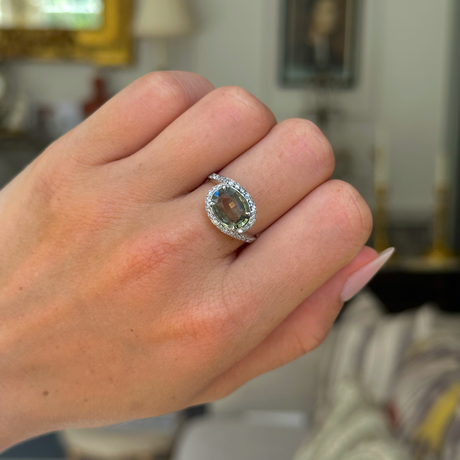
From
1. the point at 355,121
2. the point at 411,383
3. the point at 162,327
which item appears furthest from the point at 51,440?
the point at 162,327

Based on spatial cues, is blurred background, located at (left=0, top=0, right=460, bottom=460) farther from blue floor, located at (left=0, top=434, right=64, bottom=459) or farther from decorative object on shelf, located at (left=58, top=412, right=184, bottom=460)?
decorative object on shelf, located at (left=58, top=412, right=184, bottom=460)

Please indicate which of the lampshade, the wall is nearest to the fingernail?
the lampshade

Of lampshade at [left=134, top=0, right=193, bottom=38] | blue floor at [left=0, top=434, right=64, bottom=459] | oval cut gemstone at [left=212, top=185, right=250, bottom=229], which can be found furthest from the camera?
lampshade at [left=134, top=0, right=193, bottom=38]

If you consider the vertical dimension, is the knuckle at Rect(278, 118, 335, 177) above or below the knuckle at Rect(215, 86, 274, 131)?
below

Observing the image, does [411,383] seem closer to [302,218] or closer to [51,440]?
[302,218]

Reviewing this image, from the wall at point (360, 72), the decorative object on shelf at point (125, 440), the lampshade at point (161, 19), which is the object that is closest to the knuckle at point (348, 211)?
the decorative object on shelf at point (125, 440)

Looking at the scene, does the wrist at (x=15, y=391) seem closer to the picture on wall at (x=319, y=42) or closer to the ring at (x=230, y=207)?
the ring at (x=230, y=207)

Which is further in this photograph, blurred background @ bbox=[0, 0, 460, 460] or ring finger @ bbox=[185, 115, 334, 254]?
blurred background @ bbox=[0, 0, 460, 460]

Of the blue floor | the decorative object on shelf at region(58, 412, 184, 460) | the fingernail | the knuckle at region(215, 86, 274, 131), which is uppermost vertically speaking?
the knuckle at region(215, 86, 274, 131)
